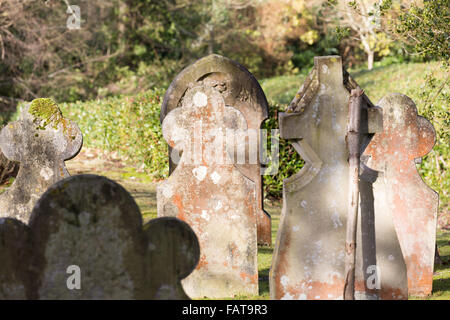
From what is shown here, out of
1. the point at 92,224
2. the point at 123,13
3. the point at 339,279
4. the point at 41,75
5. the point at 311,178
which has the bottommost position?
the point at 339,279

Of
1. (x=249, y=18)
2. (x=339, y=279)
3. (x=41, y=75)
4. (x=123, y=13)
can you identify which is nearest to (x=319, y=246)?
(x=339, y=279)

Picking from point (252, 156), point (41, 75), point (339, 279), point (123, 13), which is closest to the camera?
point (339, 279)

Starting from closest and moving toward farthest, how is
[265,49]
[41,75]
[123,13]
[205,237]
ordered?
[205,237], [41,75], [123,13], [265,49]

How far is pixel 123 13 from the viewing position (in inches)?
1088

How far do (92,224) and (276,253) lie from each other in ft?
6.20

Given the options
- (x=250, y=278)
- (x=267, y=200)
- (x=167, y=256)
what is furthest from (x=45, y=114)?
(x=267, y=200)

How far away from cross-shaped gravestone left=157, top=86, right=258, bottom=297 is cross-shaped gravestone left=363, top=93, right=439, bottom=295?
1.62 metres

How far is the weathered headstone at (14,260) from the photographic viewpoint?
438 centimetres

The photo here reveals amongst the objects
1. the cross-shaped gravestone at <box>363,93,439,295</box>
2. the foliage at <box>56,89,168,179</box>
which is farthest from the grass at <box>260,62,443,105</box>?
the cross-shaped gravestone at <box>363,93,439,295</box>

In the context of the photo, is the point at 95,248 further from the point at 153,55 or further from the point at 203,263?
the point at 153,55

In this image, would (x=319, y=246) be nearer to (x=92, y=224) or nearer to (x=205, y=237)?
(x=205, y=237)

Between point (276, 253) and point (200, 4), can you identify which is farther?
point (200, 4)

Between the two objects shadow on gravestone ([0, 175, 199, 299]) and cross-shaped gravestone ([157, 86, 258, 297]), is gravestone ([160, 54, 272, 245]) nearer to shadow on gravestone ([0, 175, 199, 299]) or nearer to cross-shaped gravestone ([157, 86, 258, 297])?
cross-shaped gravestone ([157, 86, 258, 297])

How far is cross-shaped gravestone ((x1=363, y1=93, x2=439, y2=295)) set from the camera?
684 centimetres
